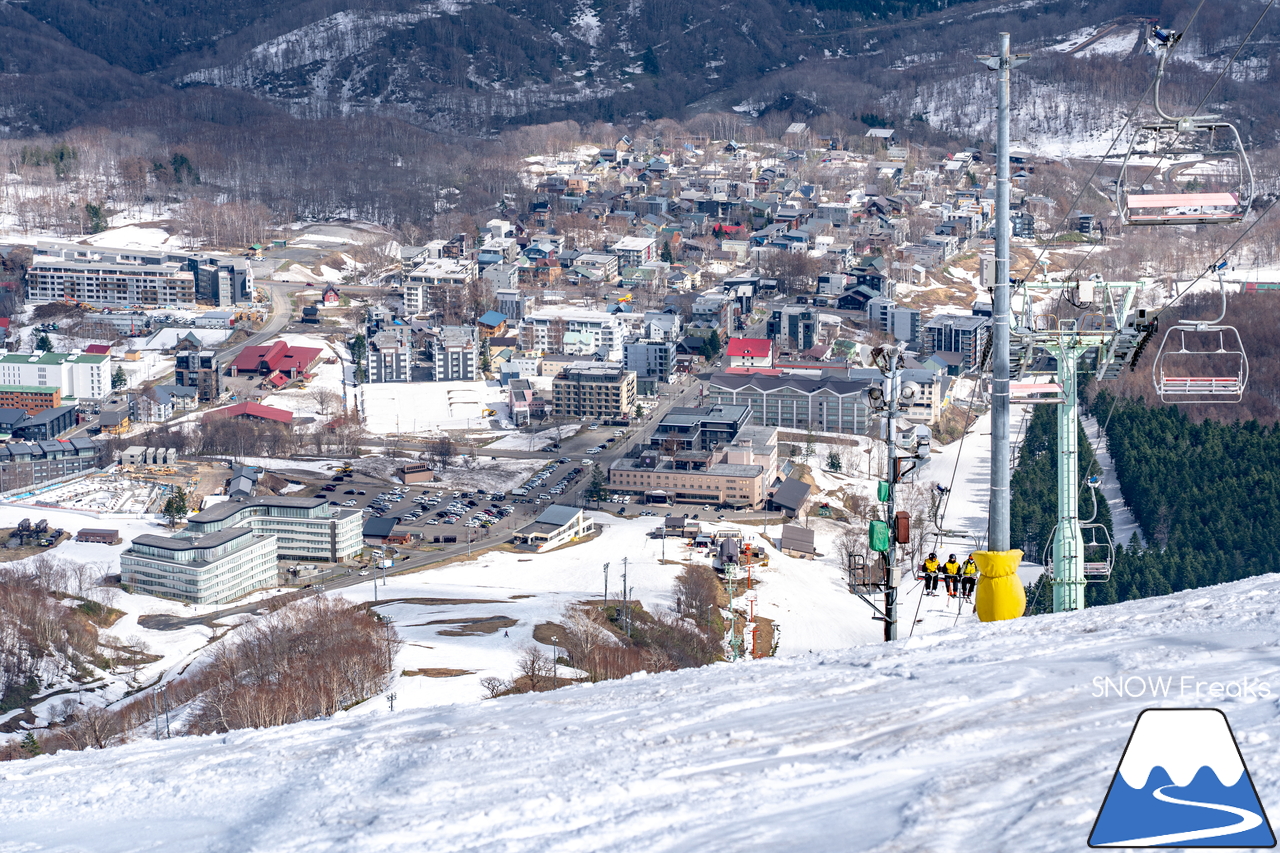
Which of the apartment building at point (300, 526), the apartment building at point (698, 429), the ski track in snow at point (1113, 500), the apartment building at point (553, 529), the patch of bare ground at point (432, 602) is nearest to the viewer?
the patch of bare ground at point (432, 602)

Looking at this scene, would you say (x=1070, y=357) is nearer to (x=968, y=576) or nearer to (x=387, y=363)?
(x=968, y=576)

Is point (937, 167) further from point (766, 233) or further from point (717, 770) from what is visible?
point (717, 770)

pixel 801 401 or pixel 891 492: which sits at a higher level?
pixel 891 492

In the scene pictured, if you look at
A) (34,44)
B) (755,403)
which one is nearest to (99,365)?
(755,403)

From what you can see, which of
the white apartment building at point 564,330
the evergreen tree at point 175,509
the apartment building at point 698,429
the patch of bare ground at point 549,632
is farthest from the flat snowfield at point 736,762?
the white apartment building at point 564,330

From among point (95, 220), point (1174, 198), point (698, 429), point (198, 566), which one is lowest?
point (198, 566)

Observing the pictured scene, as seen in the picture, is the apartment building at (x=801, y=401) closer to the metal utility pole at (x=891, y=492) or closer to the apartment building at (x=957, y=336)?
the apartment building at (x=957, y=336)


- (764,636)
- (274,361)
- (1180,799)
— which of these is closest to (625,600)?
(764,636)
